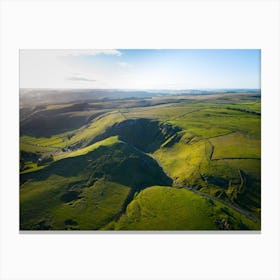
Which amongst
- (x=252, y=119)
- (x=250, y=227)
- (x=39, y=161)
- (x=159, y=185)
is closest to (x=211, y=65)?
(x=252, y=119)

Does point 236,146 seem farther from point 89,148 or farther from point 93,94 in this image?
point 93,94

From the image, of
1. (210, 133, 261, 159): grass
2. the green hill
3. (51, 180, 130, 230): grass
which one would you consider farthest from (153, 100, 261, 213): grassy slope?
(51, 180, 130, 230): grass

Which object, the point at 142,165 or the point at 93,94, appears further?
the point at 142,165

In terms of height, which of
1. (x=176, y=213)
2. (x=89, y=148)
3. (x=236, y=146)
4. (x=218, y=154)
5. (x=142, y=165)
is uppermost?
(x=236, y=146)

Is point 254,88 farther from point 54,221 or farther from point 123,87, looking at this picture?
point 54,221

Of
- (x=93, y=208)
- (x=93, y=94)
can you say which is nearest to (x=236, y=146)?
(x=93, y=208)

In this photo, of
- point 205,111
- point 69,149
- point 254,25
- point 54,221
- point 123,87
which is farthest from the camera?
point 205,111

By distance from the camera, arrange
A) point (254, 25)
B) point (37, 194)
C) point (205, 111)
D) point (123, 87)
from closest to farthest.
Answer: point (254, 25), point (37, 194), point (123, 87), point (205, 111)
